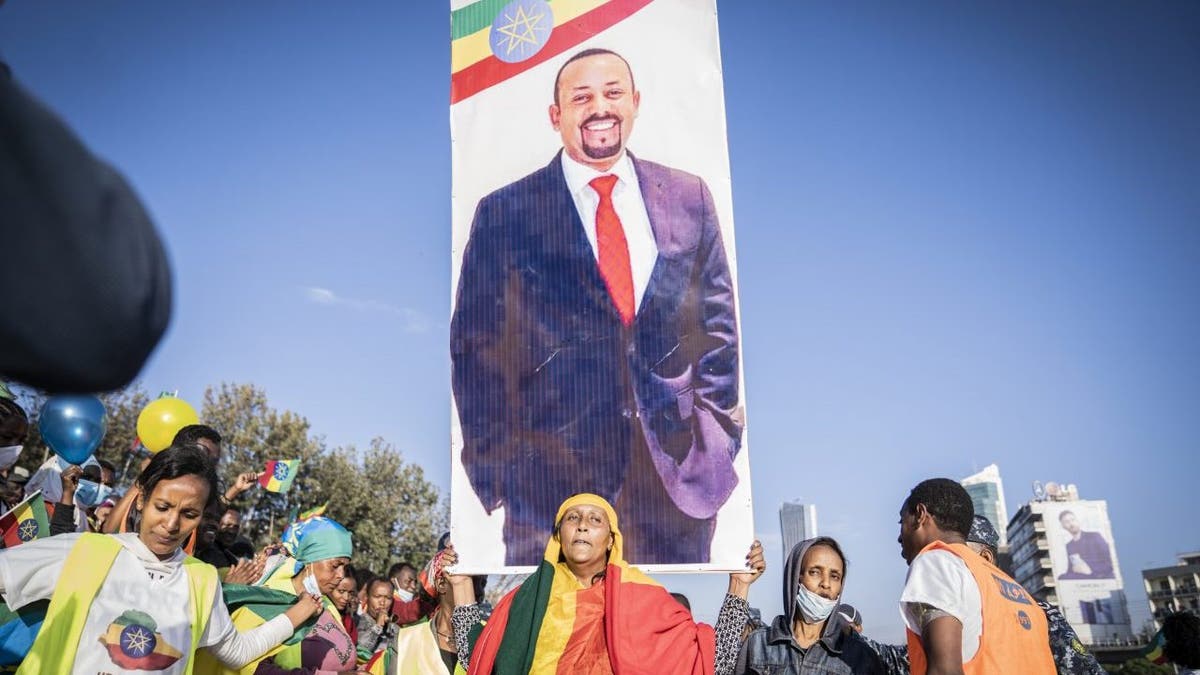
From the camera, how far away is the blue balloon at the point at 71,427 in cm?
521

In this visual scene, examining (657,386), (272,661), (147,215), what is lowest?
(272,661)

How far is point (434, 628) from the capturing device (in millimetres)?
4512

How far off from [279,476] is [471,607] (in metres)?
3.58

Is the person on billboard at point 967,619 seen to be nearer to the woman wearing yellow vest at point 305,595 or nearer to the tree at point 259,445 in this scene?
the woman wearing yellow vest at point 305,595

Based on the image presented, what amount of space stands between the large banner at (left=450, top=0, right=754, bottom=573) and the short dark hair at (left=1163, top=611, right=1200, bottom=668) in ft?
9.68

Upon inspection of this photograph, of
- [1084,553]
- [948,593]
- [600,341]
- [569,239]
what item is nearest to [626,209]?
[569,239]

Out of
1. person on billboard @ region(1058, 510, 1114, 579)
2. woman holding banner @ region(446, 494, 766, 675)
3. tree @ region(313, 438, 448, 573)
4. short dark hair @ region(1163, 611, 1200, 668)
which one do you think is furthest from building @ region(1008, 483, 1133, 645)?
woman holding banner @ region(446, 494, 766, 675)

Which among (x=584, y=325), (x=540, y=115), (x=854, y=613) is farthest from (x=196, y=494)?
(x=854, y=613)

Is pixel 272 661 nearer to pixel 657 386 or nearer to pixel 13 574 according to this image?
pixel 13 574

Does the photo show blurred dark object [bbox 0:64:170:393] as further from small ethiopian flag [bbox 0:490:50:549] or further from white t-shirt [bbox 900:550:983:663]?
small ethiopian flag [bbox 0:490:50:549]

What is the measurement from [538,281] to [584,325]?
1.33 feet

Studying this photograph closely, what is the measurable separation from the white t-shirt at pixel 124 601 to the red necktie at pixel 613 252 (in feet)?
8.38

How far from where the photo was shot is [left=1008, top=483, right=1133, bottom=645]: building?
236ft

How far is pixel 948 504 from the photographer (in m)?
3.46
